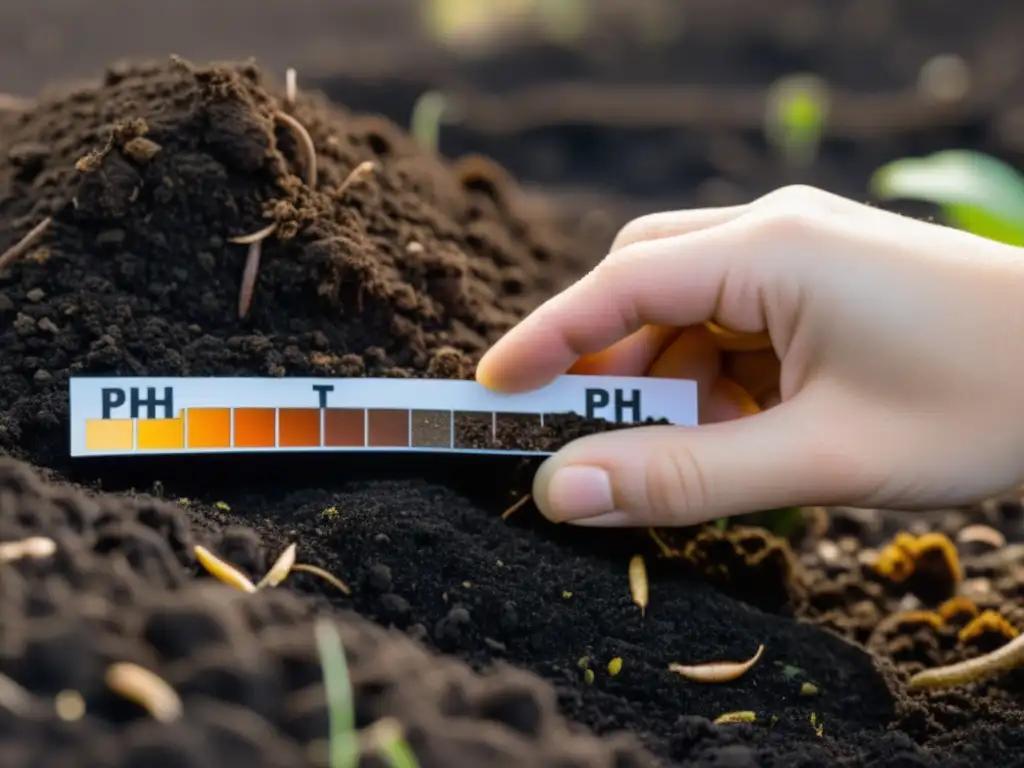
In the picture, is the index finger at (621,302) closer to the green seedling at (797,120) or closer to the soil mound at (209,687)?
the soil mound at (209,687)

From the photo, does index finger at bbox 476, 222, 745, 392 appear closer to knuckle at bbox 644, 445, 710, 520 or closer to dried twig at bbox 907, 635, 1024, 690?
knuckle at bbox 644, 445, 710, 520

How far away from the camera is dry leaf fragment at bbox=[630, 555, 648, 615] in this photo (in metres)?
1.01

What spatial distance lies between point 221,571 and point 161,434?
239 mm

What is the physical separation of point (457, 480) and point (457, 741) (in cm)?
56

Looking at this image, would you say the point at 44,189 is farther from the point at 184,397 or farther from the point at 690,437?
the point at 690,437

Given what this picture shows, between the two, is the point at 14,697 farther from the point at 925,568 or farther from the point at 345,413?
the point at 925,568

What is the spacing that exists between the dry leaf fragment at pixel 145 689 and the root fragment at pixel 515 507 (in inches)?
20.8

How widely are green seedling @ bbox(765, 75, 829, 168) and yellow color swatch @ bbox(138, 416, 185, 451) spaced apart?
1.90m

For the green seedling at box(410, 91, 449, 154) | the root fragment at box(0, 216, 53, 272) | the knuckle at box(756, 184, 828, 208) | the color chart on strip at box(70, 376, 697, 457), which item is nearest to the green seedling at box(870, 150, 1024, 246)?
the knuckle at box(756, 184, 828, 208)

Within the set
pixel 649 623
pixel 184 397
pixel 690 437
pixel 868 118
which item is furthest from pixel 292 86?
pixel 868 118

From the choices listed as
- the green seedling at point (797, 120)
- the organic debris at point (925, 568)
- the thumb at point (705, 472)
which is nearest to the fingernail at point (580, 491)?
the thumb at point (705, 472)

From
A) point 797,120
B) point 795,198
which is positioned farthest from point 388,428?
point 797,120

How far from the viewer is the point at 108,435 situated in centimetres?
102

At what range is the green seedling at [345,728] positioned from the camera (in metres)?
0.56
